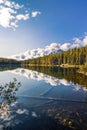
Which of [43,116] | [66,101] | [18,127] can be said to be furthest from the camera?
[66,101]

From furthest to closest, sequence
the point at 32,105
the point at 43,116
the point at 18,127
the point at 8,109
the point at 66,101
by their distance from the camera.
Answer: the point at 66,101 < the point at 32,105 < the point at 8,109 < the point at 43,116 < the point at 18,127

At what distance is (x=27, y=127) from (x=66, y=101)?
1303cm

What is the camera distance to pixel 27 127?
20516 mm

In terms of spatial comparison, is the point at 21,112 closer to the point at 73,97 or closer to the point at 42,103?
the point at 42,103

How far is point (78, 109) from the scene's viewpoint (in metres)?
27.6

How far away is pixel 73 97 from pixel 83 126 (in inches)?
579

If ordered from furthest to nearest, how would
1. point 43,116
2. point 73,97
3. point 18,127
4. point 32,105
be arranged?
point 73,97 < point 32,105 < point 43,116 < point 18,127

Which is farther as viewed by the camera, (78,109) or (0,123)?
(78,109)

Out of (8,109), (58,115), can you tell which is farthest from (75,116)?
(8,109)

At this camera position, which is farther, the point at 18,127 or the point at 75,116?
the point at 75,116

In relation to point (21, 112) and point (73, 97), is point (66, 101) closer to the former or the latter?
point (73, 97)

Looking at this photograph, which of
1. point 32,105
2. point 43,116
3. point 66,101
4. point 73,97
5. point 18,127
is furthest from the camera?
point 73,97

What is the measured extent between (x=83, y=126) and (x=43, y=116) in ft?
16.3

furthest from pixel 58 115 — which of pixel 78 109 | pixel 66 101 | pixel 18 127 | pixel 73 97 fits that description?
pixel 73 97
